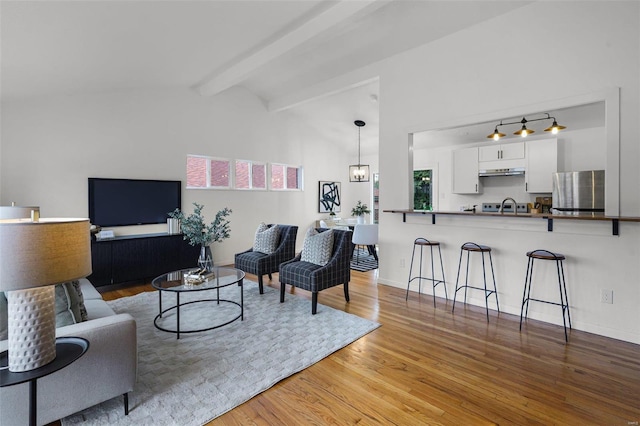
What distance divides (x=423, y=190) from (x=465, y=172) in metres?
1.21

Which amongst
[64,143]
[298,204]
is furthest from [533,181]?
[64,143]

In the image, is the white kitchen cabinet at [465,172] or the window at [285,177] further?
the window at [285,177]

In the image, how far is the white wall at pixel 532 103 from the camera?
113 inches

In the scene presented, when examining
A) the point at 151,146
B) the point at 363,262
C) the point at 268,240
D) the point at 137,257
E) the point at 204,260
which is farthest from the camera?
the point at 363,262

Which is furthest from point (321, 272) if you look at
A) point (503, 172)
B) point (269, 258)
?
point (503, 172)

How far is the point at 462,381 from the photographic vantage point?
2.27 meters

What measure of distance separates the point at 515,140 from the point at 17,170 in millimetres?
7778

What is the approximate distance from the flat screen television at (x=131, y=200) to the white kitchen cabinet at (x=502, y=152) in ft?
18.8

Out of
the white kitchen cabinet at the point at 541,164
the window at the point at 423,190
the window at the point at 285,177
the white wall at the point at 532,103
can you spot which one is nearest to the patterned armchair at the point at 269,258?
the white wall at the point at 532,103

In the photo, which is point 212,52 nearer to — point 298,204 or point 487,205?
point 298,204

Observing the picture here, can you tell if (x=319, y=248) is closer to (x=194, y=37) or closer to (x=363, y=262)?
(x=363, y=262)

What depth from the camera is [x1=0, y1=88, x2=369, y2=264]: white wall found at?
4.13m

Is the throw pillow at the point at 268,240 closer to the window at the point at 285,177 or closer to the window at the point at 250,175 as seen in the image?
the window at the point at 250,175

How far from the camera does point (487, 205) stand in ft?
20.9
